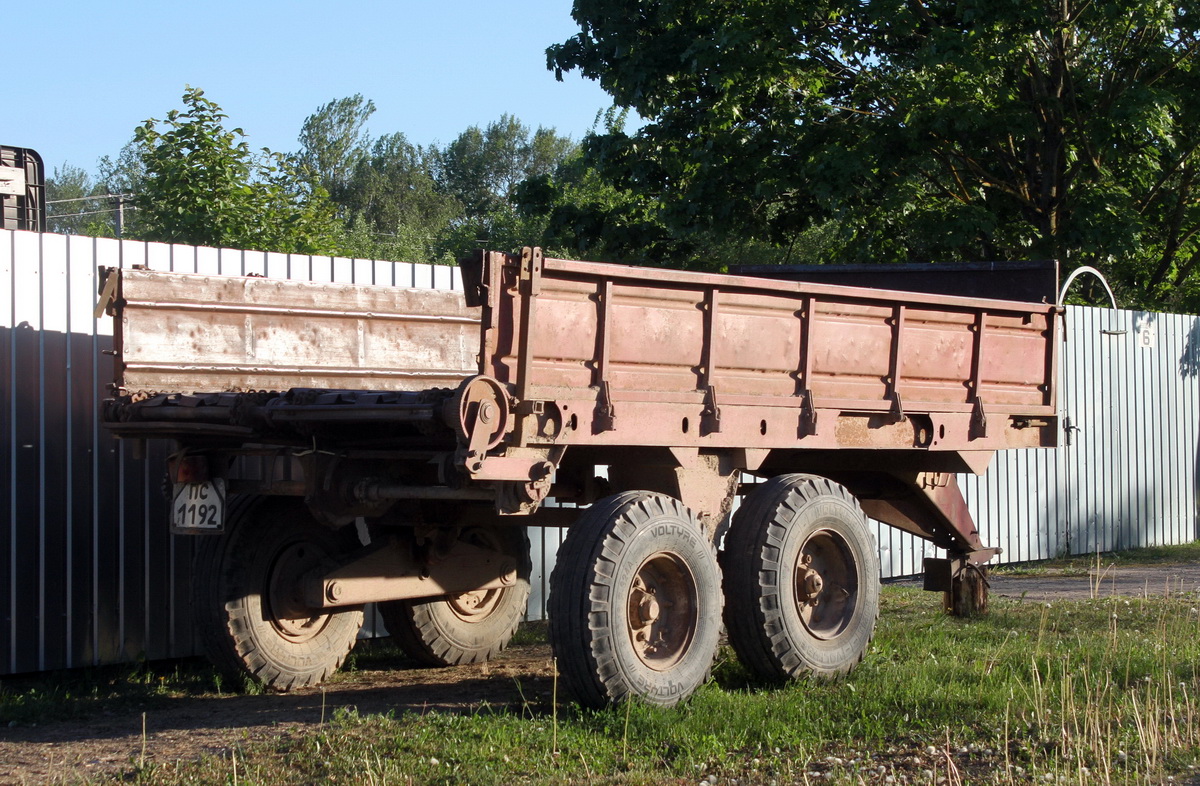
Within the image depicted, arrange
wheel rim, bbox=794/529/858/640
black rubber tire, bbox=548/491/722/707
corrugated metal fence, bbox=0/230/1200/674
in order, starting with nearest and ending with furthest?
1. black rubber tire, bbox=548/491/722/707
2. wheel rim, bbox=794/529/858/640
3. corrugated metal fence, bbox=0/230/1200/674

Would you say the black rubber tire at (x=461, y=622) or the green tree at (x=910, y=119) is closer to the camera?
the black rubber tire at (x=461, y=622)

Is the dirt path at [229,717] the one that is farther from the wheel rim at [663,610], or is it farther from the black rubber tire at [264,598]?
the wheel rim at [663,610]

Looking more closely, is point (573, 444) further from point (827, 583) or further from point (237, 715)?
point (237, 715)

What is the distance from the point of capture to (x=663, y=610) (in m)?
6.51

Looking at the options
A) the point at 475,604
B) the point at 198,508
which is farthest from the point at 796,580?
the point at 198,508

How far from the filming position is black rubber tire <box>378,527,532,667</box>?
8.34 m

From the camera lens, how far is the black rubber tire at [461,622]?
8.34 metres

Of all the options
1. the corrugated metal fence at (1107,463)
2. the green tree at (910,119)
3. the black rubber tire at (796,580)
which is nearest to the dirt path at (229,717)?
the black rubber tire at (796,580)

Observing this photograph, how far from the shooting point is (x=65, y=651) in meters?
8.11

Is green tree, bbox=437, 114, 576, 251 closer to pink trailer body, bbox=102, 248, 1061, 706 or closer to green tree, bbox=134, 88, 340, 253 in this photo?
green tree, bbox=134, 88, 340, 253

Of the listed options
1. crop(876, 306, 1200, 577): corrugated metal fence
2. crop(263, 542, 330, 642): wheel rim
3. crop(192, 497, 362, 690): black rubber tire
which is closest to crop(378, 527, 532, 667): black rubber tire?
crop(192, 497, 362, 690): black rubber tire

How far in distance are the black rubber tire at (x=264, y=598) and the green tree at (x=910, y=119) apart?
10503 mm

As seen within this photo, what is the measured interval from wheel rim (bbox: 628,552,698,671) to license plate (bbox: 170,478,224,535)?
93.6 inches

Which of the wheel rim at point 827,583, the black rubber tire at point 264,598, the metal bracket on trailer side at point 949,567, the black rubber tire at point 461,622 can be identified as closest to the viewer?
the wheel rim at point 827,583
